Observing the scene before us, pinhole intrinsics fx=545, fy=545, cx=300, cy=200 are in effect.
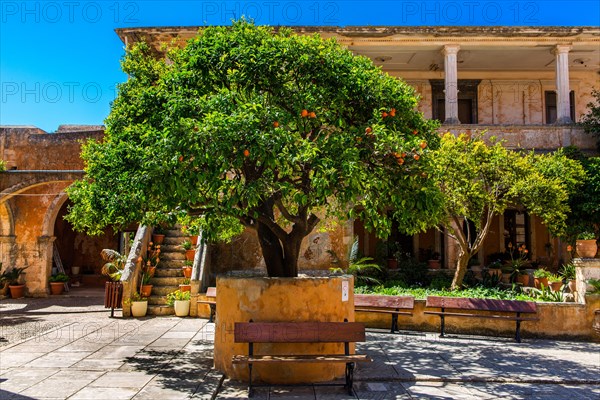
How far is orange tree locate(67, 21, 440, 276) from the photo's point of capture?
6.34 m

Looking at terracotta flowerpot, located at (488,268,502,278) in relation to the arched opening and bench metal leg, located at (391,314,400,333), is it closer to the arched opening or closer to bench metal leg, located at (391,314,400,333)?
bench metal leg, located at (391,314,400,333)

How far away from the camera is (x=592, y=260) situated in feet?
36.9

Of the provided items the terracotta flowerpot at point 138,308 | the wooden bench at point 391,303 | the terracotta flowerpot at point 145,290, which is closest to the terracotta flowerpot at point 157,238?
the terracotta flowerpot at point 145,290

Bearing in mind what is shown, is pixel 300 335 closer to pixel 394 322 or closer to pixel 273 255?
pixel 273 255

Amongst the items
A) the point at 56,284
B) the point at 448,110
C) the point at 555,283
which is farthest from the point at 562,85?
the point at 56,284

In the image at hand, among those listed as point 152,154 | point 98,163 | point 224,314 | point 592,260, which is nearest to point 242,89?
point 152,154

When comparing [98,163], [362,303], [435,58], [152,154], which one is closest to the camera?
[152,154]

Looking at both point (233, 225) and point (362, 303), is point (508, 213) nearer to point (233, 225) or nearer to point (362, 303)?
point (362, 303)

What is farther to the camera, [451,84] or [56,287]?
[56,287]

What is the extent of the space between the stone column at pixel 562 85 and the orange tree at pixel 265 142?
11.5 meters

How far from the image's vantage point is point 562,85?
17828 mm

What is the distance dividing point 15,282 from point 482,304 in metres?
14.4

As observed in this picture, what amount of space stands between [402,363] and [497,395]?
69.5 inches

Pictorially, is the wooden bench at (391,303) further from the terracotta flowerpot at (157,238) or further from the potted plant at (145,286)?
the terracotta flowerpot at (157,238)
